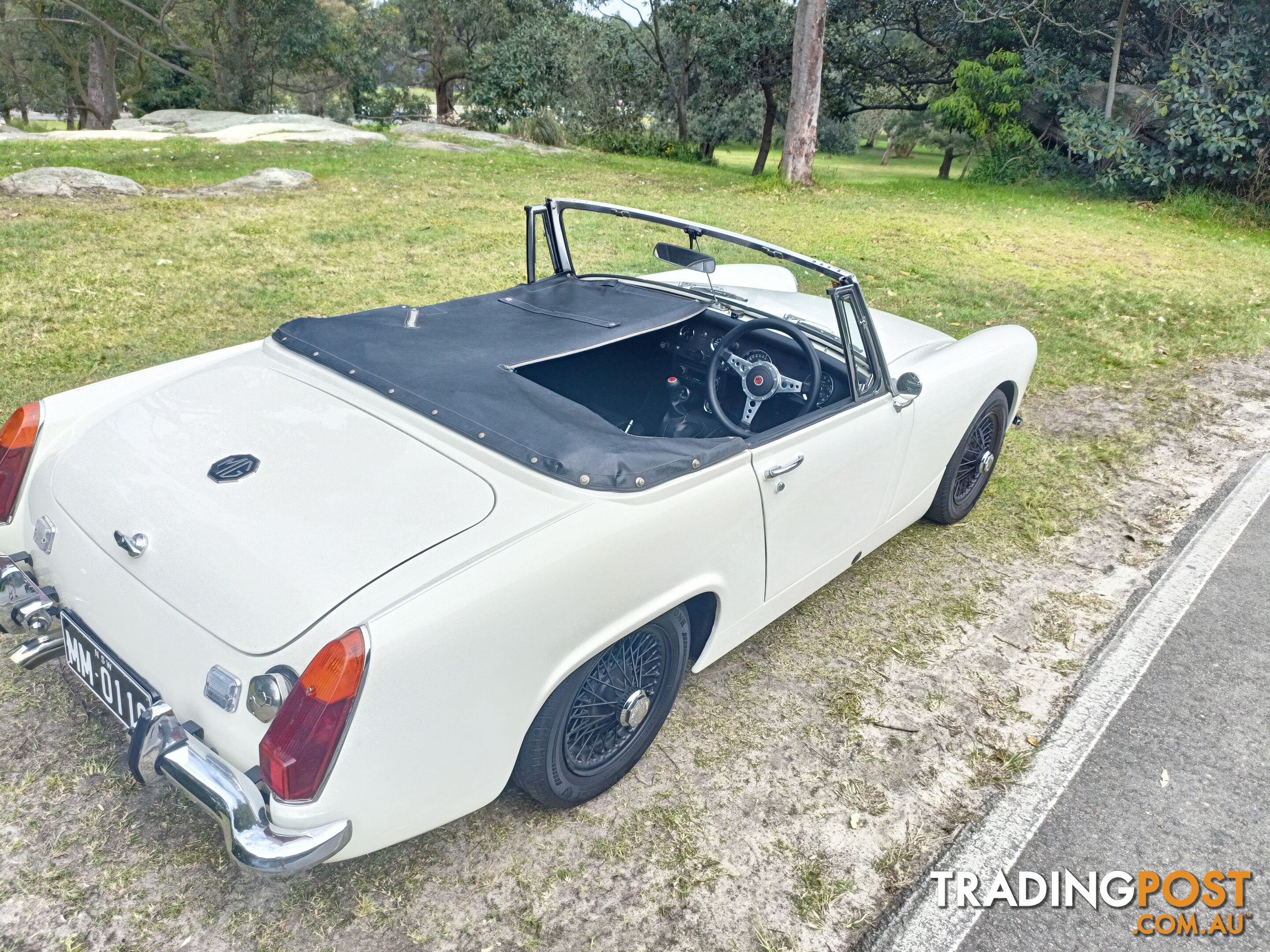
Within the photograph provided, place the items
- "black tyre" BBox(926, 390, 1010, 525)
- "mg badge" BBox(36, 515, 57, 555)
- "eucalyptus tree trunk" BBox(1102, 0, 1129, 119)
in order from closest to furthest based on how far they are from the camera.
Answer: "mg badge" BBox(36, 515, 57, 555) < "black tyre" BBox(926, 390, 1010, 525) < "eucalyptus tree trunk" BBox(1102, 0, 1129, 119)

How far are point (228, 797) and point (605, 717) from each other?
39.4 inches

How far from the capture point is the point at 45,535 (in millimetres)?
2398

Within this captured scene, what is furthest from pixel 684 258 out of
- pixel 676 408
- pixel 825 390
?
pixel 825 390

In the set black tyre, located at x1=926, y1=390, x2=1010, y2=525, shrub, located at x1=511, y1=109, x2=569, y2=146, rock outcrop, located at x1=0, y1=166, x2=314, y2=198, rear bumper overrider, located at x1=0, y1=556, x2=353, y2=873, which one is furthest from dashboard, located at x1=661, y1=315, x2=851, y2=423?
shrub, located at x1=511, y1=109, x2=569, y2=146

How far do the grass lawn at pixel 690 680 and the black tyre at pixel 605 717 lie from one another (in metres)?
0.13

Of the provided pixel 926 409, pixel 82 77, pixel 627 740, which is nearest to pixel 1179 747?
pixel 926 409

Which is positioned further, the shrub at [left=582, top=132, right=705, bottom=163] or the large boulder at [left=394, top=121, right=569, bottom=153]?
the shrub at [left=582, top=132, right=705, bottom=163]

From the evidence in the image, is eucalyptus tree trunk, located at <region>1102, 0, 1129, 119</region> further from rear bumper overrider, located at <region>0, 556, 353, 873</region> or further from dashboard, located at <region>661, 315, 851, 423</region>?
rear bumper overrider, located at <region>0, 556, 353, 873</region>

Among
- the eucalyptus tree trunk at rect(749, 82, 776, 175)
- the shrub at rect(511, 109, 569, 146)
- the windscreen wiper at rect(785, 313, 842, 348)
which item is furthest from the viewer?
the shrub at rect(511, 109, 569, 146)

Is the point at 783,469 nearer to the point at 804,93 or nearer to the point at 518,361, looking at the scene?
the point at 518,361

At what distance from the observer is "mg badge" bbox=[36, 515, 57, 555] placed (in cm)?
238

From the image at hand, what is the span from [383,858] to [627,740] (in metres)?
0.75

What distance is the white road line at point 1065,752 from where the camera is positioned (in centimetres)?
230

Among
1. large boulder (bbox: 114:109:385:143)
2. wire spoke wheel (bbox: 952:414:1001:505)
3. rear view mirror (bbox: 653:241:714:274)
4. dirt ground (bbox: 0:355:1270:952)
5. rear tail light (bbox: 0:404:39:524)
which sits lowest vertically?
dirt ground (bbox: 0:355:1270:952)
